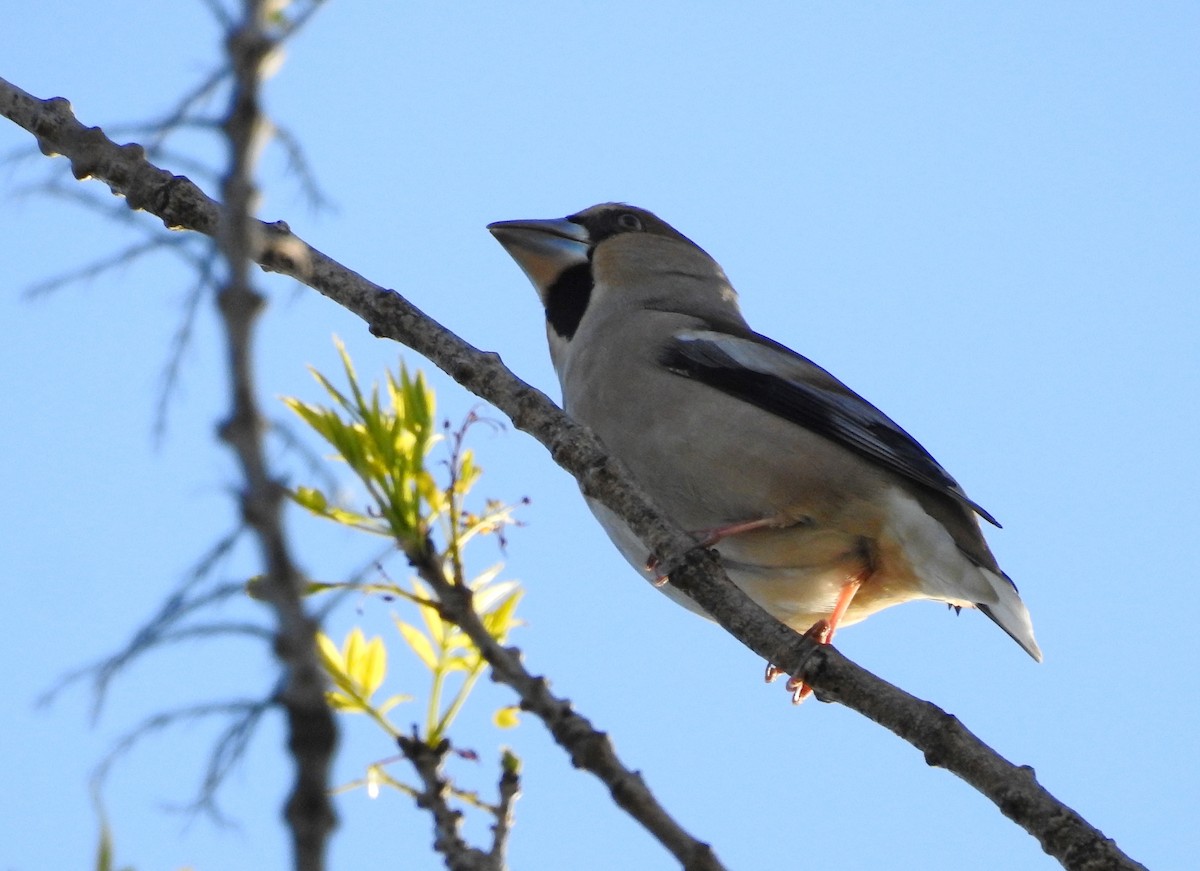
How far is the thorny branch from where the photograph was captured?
2783 mm

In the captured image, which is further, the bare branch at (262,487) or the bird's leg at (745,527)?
the bird's leg at (745,527)

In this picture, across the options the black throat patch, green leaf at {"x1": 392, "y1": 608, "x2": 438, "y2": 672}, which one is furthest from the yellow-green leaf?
the black throat patch

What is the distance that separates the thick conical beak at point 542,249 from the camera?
21.2 ft

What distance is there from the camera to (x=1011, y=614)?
195 inches

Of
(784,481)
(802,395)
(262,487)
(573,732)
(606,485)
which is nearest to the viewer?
(262,487)

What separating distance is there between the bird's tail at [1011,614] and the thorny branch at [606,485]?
1843 mm

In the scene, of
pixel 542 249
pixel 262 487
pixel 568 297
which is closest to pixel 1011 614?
pixel 568 297

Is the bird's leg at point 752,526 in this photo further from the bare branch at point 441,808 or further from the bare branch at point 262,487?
the bare branch at point 262,487

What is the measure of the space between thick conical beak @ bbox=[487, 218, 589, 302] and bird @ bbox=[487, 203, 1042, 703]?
0.85 m

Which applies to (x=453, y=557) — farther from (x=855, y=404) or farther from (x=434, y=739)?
(x=855, y=404)

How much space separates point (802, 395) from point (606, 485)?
7.26 ft

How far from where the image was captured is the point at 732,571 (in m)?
5.14

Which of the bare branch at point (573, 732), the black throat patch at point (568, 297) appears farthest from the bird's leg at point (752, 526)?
the bare branch at point (573, 732)

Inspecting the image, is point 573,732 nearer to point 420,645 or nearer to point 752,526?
point 420,645
